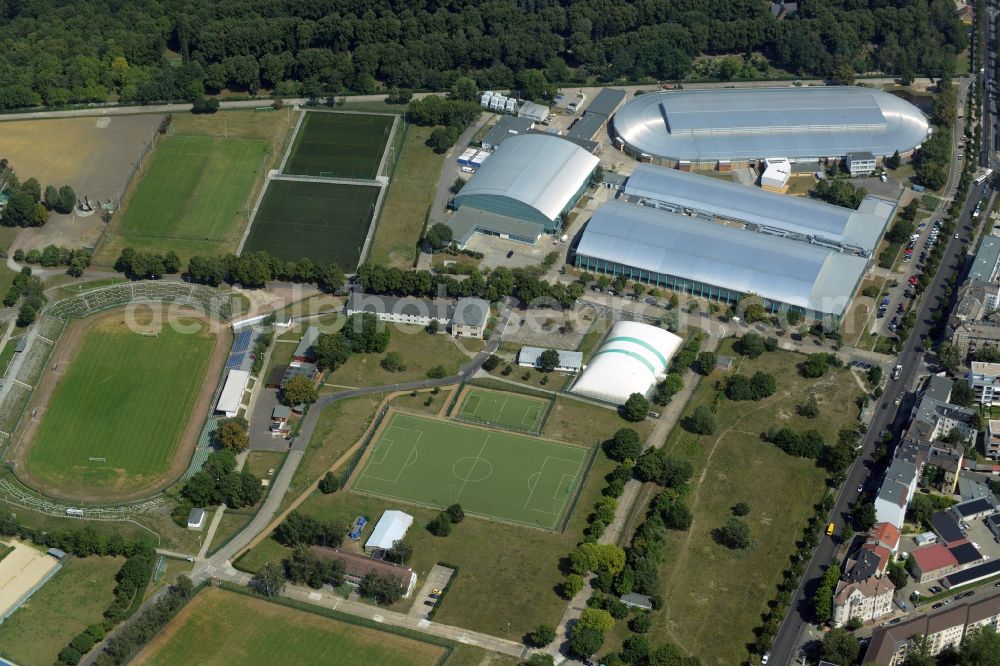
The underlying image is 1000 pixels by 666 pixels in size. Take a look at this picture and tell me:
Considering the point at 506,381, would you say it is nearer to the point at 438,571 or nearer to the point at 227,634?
the point at 438,571

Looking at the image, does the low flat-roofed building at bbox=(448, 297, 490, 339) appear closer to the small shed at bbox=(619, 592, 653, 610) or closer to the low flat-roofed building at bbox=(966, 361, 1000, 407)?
the small shed at bbox=(619, 592, 653, 610)

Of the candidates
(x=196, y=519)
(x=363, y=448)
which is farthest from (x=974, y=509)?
(x=196, y=519)

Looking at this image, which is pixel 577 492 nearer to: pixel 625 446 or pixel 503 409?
pixel 625 446

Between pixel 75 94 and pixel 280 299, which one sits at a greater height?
pixel 75 94

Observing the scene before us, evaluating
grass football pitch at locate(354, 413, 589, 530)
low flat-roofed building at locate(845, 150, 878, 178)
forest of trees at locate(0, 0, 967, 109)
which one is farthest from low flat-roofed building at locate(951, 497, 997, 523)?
forest of trees at locate(0, 0, 967, 109)

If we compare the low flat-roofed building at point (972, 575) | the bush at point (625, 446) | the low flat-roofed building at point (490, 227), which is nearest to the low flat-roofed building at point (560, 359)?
the bush at point (625, 446)

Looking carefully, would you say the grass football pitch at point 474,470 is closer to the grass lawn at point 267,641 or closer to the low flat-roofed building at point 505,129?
the grass lawn at point 267,641

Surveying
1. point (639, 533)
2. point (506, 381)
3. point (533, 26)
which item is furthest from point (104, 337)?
point (533, 26)

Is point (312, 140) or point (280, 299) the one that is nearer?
point (280, 299)
